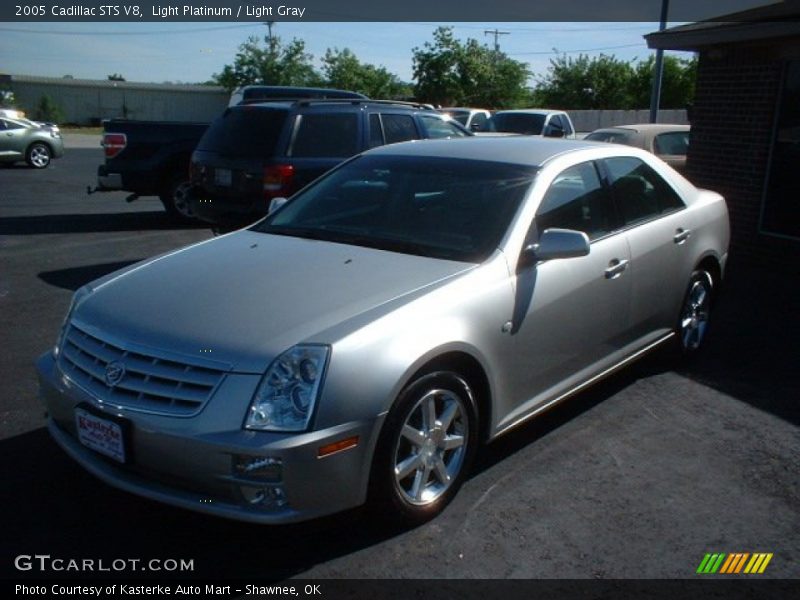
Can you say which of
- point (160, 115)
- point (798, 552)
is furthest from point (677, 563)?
point (160, 115)

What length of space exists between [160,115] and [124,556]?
5719 centimetres

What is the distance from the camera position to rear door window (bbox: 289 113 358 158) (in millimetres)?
9016

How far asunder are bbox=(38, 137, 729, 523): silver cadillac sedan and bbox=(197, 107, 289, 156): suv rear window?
3.82 m

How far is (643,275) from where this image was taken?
5.18m

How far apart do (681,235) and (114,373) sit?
3899mm

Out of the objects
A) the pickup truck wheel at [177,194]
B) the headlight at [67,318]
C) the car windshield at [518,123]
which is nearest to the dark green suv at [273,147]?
the pickup truck wheel at [177,194]

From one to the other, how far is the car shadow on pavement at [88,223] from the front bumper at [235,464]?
359 inches

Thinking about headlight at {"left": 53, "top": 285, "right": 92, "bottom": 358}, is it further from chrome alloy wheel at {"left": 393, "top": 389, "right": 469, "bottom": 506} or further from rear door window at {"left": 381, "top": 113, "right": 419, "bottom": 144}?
rear door window at {"left": 381, "top": 113, "right": 419, "bottom": 144}

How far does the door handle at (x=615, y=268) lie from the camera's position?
480 centimetres

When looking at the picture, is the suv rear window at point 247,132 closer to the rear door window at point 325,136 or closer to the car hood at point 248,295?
the rear door window at point 325,136

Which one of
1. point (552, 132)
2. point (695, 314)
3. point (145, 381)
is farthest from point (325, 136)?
point (552, 132)

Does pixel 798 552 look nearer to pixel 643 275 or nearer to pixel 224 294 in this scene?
pixel 643 275

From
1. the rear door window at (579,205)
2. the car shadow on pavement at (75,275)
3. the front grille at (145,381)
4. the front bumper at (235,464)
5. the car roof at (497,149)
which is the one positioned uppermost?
the car roof at (497,149)

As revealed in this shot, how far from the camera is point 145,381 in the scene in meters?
3.34
